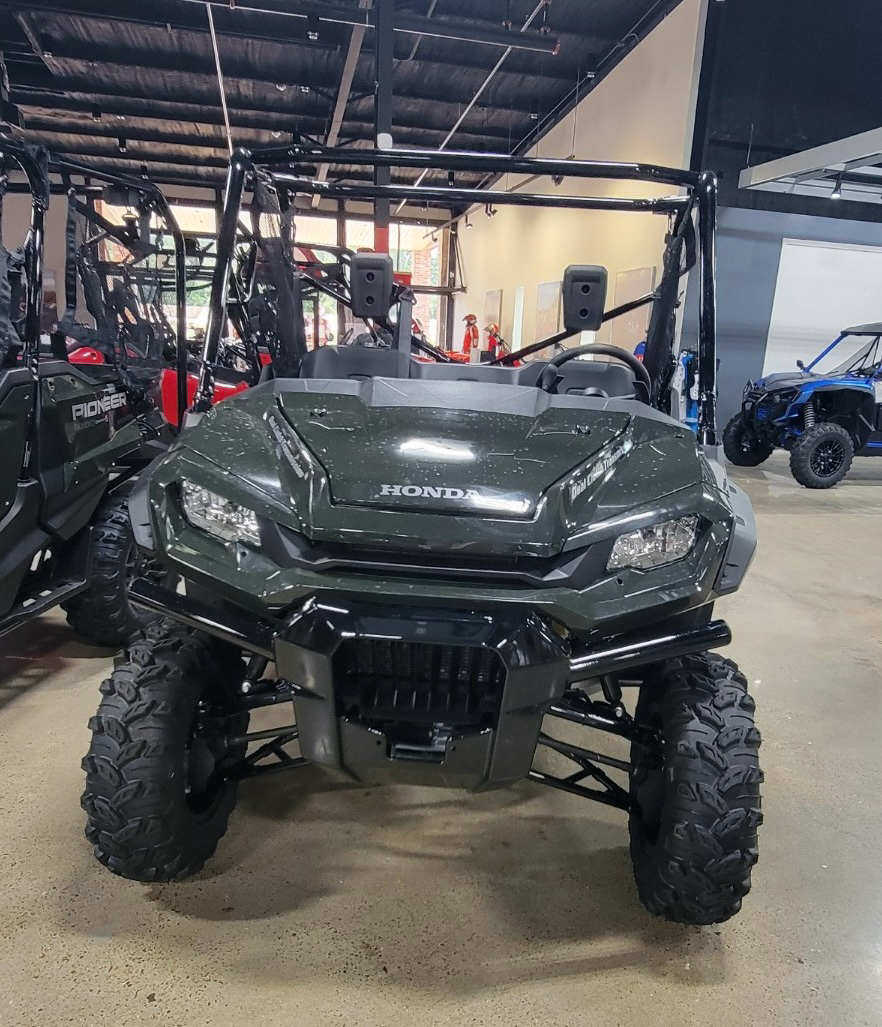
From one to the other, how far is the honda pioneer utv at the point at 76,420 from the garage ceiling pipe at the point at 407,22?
4.82 m

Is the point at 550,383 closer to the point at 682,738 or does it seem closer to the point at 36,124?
the point at 682,738

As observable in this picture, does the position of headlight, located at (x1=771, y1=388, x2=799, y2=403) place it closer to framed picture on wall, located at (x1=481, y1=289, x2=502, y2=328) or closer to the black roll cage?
the black roll cage

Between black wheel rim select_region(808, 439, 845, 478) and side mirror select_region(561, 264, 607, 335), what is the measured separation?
5863mm

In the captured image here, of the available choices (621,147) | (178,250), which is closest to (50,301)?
(178,250)

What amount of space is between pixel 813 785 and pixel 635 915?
934 millimetres

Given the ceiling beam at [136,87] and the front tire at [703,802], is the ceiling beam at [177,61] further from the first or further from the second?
the front tire at [703,802]

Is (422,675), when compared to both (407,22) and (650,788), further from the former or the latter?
(407,22)

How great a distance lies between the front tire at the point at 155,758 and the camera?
1.57 m

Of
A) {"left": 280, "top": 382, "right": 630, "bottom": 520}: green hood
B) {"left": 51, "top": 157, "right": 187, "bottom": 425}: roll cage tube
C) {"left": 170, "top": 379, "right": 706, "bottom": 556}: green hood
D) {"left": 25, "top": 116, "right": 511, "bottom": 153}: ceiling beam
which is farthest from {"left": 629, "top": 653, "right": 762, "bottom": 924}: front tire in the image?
{"left": 25, "top": 116, "right": 511, "bottom": 153}: ceiling beam

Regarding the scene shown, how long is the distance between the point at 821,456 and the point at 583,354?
5960mm

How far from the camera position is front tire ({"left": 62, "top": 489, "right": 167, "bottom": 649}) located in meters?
2.94

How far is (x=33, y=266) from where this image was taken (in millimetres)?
2557

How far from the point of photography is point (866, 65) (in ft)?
27.2

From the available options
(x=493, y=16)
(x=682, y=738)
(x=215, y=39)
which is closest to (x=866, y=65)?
(x=493, y=16)
